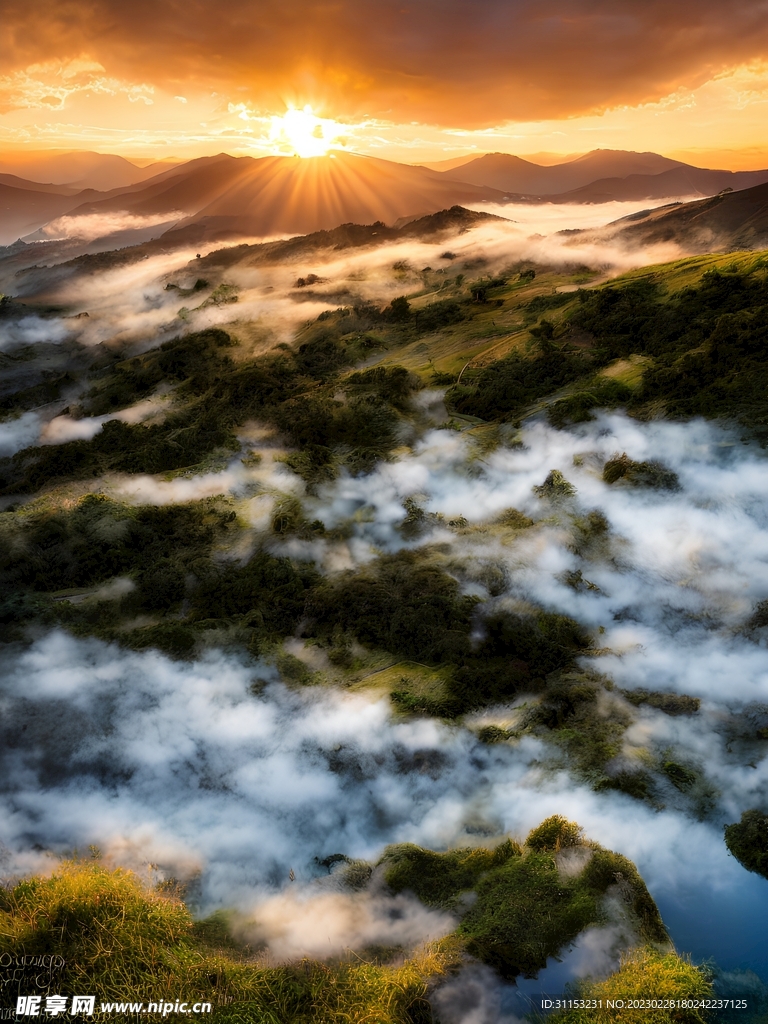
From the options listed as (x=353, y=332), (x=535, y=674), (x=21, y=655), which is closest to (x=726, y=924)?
(x=535, y=674)

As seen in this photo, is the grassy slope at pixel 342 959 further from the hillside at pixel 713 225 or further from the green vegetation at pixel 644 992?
the hillside at pixel 713 225

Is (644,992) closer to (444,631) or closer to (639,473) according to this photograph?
(444,631)

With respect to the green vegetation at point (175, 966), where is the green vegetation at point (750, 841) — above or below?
above

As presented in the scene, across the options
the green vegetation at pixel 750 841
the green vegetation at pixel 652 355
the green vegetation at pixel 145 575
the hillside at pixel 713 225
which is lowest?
the green vegetation at pixel 145 575

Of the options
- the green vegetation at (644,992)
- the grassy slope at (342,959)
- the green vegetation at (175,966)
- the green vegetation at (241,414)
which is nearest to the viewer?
the green vegetation at (175,966)

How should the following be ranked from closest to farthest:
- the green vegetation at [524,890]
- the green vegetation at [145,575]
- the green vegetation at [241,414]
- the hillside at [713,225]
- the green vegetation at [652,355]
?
the green vegetation at [524,890] → the green vegetation at [145,575] → the green vegetation at [652,355] → the green vegetation at [241,414] → the hillside at [713,225]

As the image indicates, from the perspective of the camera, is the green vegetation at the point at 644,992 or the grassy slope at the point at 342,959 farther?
the green vegetation at the point at 644,992

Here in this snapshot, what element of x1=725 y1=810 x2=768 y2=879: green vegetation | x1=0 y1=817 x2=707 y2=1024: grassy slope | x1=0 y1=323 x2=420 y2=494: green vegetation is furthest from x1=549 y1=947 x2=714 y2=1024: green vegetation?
x1=0 y1=323 x2=420 y2=494: green vegetation

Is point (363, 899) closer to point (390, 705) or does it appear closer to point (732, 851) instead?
point (390, 705)

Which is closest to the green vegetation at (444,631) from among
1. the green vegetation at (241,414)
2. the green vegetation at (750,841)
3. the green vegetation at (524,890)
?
the green vegetation at (524,890)
